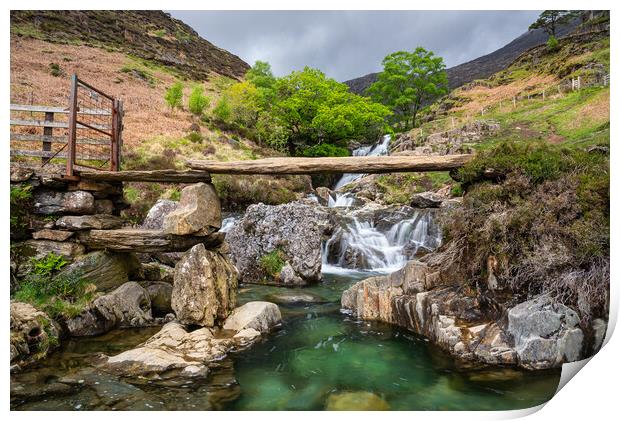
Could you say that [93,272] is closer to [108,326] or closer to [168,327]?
[108,326]

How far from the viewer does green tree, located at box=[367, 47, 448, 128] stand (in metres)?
39.4

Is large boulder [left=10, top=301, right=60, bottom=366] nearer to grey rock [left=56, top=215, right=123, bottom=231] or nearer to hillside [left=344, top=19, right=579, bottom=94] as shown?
grey rock [left=56, top=215, right=123, bottom=231]

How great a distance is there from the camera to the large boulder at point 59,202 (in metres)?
7.25

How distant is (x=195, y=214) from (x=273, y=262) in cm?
410

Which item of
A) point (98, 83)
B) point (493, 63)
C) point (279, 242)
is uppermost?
point (493, 63)

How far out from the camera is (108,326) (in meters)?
6.75

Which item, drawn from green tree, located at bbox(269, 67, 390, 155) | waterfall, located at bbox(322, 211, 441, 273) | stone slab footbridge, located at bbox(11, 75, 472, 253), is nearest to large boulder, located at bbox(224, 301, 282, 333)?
stone slab footbridge, located at bbox(11, 75, 472, 253)

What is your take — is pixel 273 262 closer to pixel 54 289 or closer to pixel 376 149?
pixel 54 289

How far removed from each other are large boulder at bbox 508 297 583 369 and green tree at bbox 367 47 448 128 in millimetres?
35917

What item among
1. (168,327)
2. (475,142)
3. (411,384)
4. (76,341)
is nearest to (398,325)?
(411,384)

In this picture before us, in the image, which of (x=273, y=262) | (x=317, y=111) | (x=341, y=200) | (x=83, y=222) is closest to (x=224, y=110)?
(x=317, y=111)

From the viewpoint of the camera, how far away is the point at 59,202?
288 inches

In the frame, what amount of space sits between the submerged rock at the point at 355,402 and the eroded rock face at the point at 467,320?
1.67 metres

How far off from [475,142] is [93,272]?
72.8 ft
